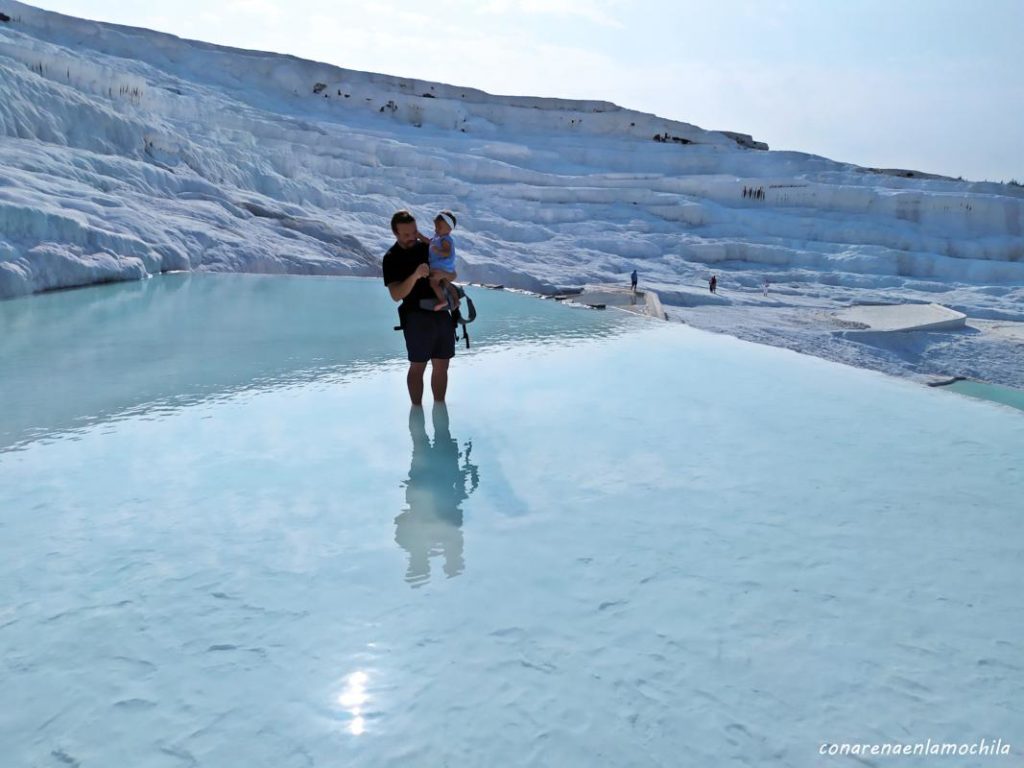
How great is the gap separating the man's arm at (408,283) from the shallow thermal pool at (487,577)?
2.60 feet

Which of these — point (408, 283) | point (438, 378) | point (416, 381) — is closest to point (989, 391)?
point (438, 378)

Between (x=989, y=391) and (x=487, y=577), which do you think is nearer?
(x=487, y=577)

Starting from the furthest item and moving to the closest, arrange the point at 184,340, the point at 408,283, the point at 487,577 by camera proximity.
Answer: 1. the point at 184,340
2. the point at 408,283
3. the point at 487,577

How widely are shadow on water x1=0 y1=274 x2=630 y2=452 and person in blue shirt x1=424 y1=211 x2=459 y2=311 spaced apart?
1618 mm

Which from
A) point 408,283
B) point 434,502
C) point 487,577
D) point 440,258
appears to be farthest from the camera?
point 440,258

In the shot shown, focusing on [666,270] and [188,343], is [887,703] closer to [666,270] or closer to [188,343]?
[188,343]

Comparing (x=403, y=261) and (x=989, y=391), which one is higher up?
(x=403, y=261)

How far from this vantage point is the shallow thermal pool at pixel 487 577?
5.98 ft

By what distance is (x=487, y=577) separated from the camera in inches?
101

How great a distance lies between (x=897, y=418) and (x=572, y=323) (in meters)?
5.53

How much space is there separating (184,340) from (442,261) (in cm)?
368

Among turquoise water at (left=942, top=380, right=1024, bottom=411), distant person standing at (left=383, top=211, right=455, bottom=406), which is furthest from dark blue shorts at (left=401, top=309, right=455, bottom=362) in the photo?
turquoise water at (left=942, top=380, right=1024, bottom=411)

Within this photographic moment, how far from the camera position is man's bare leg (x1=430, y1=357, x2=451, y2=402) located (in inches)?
188

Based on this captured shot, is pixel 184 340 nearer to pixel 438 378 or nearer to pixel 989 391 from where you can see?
pixel 438 378
